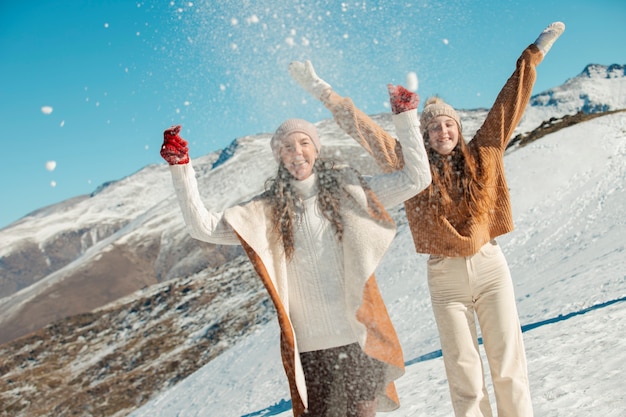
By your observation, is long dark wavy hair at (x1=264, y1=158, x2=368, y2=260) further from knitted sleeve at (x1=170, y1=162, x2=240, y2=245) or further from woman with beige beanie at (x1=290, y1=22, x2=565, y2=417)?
woman with beige beanie at (x1=290, y1=22, x2=565, y2=417)

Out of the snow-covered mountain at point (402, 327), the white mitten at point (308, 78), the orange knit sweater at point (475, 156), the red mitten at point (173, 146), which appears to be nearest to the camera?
the red mitten at point (173, 146)

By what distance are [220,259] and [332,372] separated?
221 ft

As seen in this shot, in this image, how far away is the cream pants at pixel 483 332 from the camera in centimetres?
311

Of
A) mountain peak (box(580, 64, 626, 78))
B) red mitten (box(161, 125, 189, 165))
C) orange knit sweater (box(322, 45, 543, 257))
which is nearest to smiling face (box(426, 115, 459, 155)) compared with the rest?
orange knit sweater (box(322, 45, 543, 257))

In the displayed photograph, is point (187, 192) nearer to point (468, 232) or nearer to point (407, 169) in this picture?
point (407, 169)

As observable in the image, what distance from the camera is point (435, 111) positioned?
3398 mm

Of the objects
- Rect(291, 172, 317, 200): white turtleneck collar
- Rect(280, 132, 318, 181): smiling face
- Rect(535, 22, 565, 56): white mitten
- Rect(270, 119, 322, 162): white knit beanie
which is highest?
Rect(535, 22, 565, 56): white mitten

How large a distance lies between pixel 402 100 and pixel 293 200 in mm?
802

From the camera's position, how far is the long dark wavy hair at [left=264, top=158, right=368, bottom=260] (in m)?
2.72

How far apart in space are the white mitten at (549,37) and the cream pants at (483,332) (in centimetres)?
158

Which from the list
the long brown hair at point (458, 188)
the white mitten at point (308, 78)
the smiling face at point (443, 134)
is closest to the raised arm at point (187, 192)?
the white mitten at point (308, 78)

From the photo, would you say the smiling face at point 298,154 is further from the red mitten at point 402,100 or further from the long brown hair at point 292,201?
the red mitten at point 402,100

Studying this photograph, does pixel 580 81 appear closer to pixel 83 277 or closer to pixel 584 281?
pixel 83 277

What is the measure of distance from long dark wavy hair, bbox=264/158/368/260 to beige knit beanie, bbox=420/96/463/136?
2.98 feet
